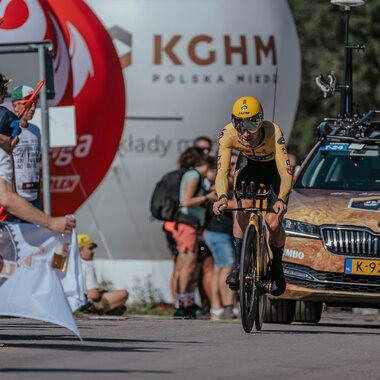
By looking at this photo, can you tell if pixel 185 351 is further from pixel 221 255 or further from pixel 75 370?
pixel 221 255

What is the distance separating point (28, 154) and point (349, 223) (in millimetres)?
2996

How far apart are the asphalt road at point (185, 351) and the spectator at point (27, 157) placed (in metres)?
1.20

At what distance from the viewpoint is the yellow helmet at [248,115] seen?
1330cm

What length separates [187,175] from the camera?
18.2 m

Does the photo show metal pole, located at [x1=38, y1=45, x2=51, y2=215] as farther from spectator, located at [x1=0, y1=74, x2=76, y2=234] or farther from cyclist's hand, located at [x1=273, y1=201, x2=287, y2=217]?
spectator, located at [x1=0, y1=74, x2=76, y2=234]

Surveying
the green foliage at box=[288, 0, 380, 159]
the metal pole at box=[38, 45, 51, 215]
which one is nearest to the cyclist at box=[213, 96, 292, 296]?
the metal pole at box=[38, 45, 51, 215]

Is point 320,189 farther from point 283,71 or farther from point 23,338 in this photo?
point 283,71

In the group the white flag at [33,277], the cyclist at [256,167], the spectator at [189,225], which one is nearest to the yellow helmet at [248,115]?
the cyclist at [256,167]

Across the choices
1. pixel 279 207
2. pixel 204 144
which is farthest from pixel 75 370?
pixel 204 144

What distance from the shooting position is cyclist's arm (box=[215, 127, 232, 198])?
13.5 m

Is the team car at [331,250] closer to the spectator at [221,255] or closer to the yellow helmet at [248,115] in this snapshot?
the yellow helmet at [248,115]

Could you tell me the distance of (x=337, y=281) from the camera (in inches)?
575

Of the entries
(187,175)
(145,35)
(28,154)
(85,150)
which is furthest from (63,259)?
(145,35)

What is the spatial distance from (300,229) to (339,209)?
39 centimetres
